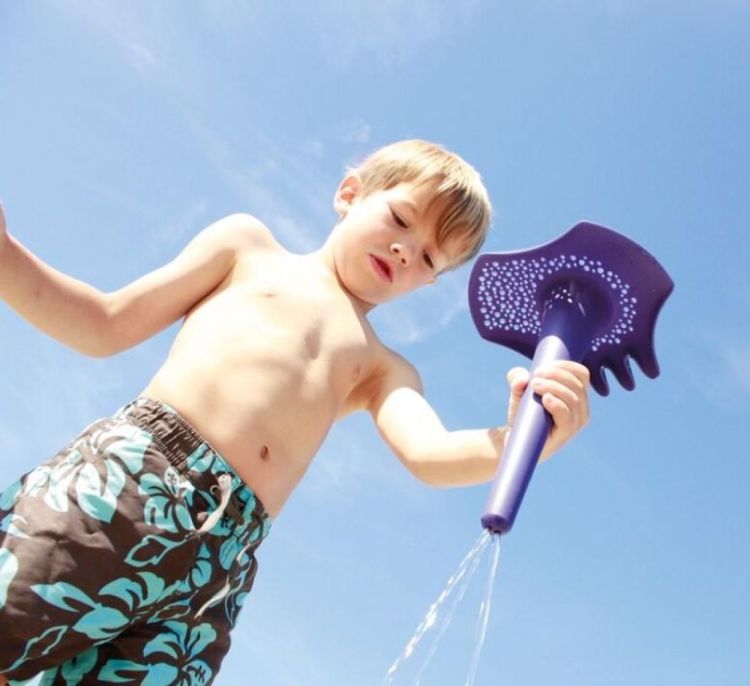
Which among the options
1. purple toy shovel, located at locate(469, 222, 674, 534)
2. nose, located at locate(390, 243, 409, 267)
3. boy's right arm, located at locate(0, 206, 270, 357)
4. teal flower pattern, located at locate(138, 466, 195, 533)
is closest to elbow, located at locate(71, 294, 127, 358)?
boy's right arm, located at locate(0, 206, 270, 357)

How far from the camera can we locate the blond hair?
3.29 m

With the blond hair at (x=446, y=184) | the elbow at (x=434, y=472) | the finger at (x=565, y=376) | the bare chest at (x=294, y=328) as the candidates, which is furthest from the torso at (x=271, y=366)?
the finger at (x=565, y=376)

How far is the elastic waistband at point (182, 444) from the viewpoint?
248cm

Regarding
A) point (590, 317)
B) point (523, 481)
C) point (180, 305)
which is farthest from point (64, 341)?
point (590, 317)

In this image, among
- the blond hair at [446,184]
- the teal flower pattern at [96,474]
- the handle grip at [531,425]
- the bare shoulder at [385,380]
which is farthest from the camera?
the blond hair at [446,184]

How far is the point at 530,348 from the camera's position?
9.89 ft

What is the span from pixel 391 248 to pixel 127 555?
56.2 inches

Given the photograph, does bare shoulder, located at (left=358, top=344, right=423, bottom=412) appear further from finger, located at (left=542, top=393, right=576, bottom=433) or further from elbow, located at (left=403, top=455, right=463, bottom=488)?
finger, located at (left=542, top=393, right=576, bottom=433)

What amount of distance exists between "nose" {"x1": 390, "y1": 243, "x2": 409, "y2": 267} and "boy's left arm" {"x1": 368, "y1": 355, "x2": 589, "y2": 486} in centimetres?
35

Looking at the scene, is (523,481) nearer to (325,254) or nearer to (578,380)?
(578,380)

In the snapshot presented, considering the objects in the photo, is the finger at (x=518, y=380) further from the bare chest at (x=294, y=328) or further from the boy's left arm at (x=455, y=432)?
the bare chest at (x=294, y=328)

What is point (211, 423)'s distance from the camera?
8.47ft

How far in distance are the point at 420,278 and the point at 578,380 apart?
0.95 metres

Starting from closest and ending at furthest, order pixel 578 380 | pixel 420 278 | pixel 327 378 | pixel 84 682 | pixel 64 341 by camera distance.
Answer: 1. pixel 84 682
2. pixel 578 380
3. pixel 64 341
4. pixel 327 378
5. pixel 420 278
